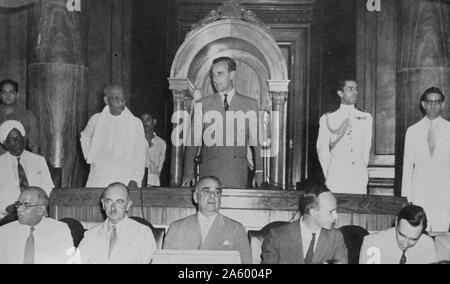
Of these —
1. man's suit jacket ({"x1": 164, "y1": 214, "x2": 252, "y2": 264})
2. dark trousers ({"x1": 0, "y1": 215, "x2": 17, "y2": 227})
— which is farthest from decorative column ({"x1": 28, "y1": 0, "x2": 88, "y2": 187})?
man's suit jacket ({"x1": 164, "y1": 214, "x2": 252, "y2": 264})

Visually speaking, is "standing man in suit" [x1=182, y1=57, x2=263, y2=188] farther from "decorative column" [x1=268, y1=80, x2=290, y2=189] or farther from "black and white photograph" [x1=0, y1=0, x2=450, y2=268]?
"decorative column" [x1=268, y1=80, x2=290, y2=189]

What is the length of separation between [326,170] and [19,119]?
3016 mm

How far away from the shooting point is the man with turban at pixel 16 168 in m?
6.33

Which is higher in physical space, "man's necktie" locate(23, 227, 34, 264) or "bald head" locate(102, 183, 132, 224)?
"bald head" locate(102, 183, 132, 224)

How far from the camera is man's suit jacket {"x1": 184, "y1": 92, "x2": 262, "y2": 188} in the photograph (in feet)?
20.5

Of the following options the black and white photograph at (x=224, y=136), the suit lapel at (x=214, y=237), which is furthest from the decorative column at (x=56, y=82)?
the suit lapel at (x=214, y=237)

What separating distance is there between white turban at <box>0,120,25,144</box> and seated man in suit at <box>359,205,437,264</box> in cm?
354

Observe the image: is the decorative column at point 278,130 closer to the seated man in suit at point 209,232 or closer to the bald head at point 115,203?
the seated man in suit at point 209,232

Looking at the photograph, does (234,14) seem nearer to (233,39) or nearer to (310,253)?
(233,39)

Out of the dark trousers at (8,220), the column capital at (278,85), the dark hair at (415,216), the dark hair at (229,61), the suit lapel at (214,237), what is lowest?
the suit lapel at (214,237)

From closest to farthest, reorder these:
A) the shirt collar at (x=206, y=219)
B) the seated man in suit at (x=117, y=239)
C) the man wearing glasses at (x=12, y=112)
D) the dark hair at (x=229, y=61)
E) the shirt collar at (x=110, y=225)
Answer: the seated man in suit at (x=117, y=239), the shirt collar at (x=110, y=225), the shirt collar at (x=206, y=219), the dark hair at (x=229, y=61), the man wearing glasses at (x=12, y=112)

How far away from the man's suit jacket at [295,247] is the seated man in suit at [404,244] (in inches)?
7.5

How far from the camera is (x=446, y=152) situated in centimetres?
641
